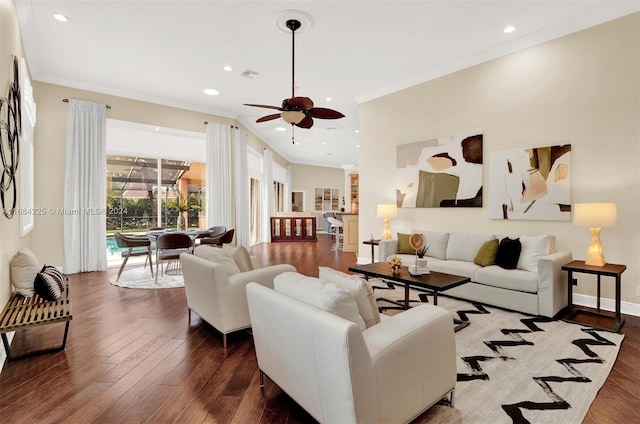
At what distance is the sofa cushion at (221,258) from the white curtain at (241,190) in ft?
15.0

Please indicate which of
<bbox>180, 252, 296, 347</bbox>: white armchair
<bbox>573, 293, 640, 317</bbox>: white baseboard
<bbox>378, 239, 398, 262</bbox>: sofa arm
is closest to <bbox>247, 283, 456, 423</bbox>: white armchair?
<bbox>180, 252, 296, 347</bbox>: white armchair

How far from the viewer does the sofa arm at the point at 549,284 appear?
335 cm

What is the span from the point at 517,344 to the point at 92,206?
256 inches

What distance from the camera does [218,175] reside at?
7.21 metres

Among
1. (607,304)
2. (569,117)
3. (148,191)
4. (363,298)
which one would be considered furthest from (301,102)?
(148,191)

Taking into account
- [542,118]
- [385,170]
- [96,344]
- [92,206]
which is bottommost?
[96,344]

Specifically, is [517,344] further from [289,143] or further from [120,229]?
[289,143]

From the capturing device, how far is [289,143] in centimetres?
→ 1095

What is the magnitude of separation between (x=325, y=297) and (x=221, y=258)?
170 centimetres

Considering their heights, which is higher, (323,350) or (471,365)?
(323,350)

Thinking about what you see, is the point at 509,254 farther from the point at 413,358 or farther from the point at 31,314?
the point at 31,314

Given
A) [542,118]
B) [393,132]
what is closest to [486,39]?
[542,118]

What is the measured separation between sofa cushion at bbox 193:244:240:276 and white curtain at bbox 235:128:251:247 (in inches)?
180

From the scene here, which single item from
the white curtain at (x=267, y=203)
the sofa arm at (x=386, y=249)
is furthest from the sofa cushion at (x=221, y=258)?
the white curtain at (x=267, y=203)
